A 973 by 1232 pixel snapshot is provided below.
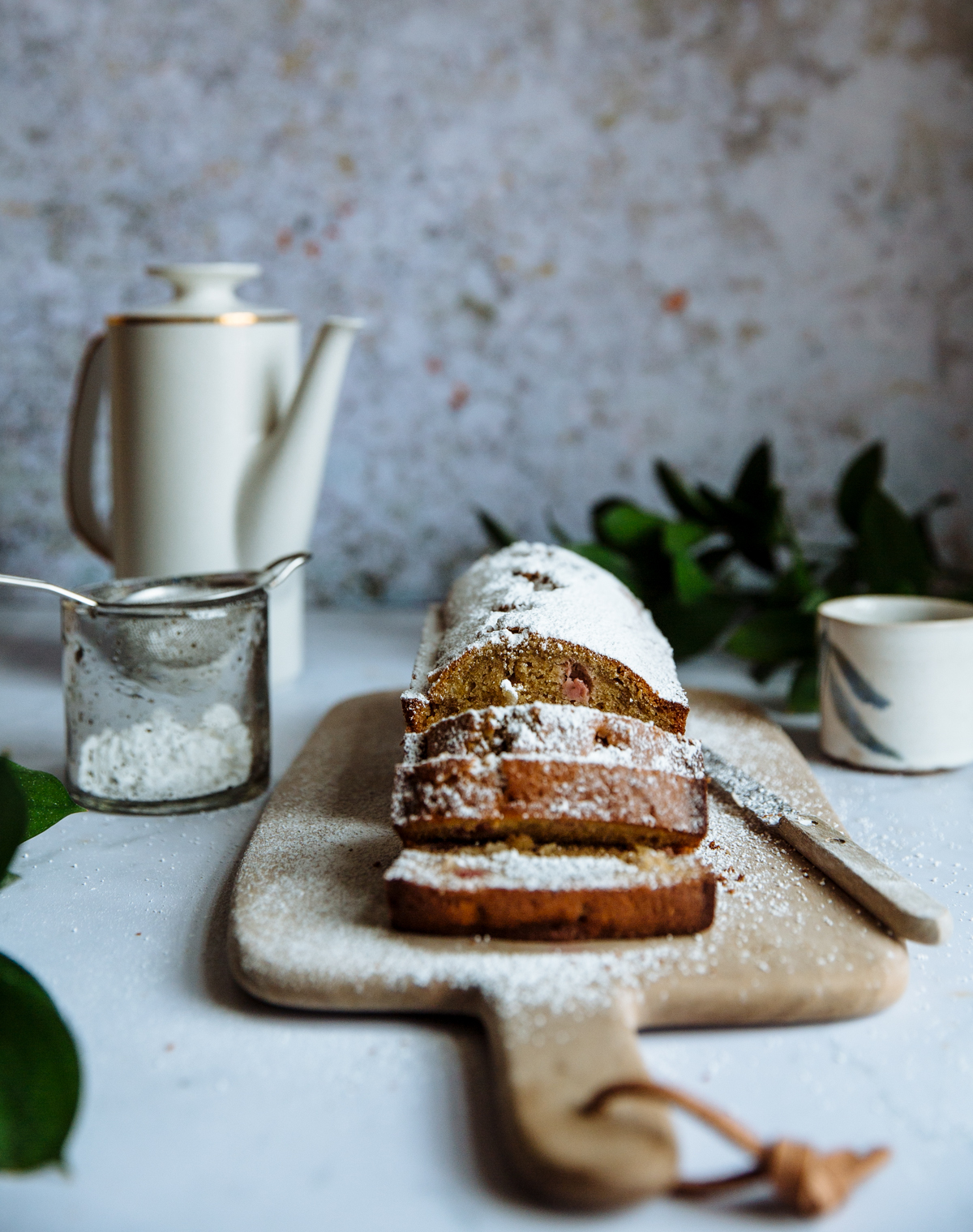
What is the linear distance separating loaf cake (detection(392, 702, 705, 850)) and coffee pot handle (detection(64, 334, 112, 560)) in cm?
86

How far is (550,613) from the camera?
0.96 meters

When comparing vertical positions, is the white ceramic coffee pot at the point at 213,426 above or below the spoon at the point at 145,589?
above

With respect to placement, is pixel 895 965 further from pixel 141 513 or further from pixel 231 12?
pixel 231 12

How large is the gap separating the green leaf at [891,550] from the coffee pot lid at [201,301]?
2.61 ft

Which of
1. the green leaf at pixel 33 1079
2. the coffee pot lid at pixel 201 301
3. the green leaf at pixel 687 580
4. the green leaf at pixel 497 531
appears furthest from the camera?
the green leaf at pixel 497 531

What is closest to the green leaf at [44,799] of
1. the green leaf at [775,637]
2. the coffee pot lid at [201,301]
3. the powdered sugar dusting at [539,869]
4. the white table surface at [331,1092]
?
the white table surface at [331,1092]

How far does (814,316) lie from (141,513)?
1102mm

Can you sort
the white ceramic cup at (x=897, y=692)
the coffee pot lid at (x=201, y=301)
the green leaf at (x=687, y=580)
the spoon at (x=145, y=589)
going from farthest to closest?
the green leaf at (x=687, y=580), the coffee pot lid at (x=201, y=301), the white ceramic cup at (x=897, y=692), the spoon at (x=145, y=589)

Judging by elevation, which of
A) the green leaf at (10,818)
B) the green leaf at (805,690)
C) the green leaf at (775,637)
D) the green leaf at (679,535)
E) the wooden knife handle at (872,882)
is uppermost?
the green leaf at (679,535)

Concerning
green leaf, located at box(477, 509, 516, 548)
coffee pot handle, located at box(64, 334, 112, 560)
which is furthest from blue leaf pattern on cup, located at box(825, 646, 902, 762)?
coffee pot handle, located at box(64, 334, 112, 560)

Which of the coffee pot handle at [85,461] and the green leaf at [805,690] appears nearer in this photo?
the green leaf at [805,690]

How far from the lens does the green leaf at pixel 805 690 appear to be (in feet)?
4.23

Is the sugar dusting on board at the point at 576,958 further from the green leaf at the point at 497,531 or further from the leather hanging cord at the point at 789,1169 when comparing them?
the green leaf at the point at 497,531

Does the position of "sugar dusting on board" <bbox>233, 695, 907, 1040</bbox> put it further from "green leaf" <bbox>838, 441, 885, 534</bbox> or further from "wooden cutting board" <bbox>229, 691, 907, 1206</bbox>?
"green leaf" <bbox>838, 441, 885, 534</bbox>
